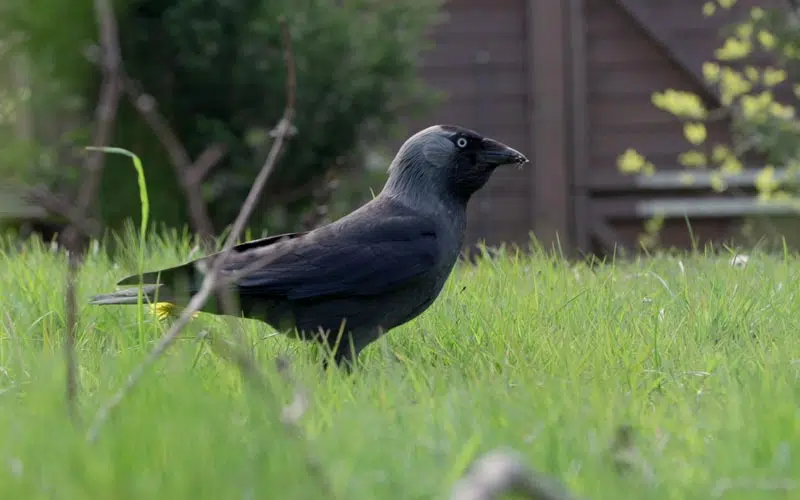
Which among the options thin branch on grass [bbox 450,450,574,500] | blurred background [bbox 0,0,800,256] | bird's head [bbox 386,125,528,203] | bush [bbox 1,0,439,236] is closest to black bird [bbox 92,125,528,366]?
bird's head [bbox 386,125,528,203]

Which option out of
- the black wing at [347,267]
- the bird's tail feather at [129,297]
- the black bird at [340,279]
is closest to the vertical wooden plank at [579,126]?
the black bird at [340,279]

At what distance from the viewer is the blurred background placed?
6.28m

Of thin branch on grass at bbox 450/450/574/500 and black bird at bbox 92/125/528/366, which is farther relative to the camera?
black bird at bbox 92/125/528/366

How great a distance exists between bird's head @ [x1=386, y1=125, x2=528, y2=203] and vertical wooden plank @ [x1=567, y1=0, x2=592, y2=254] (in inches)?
208

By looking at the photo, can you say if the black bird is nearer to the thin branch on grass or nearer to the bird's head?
the bird's head

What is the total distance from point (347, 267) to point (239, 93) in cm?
359

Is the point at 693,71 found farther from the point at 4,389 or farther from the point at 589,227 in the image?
the point at 4,389

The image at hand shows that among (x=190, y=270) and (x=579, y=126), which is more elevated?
(x=190, y=270)

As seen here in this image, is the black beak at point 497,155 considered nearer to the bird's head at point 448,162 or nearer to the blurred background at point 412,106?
the bird's head at point 448,162

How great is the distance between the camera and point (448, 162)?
11.1ft

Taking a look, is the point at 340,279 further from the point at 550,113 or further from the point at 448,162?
the point at 550,113

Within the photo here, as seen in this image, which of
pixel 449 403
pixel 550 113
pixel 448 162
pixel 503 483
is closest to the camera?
pixel 503 483

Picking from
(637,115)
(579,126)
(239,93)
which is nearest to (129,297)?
(239,93)

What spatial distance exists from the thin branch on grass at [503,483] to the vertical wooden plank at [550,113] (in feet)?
→ 23.4
